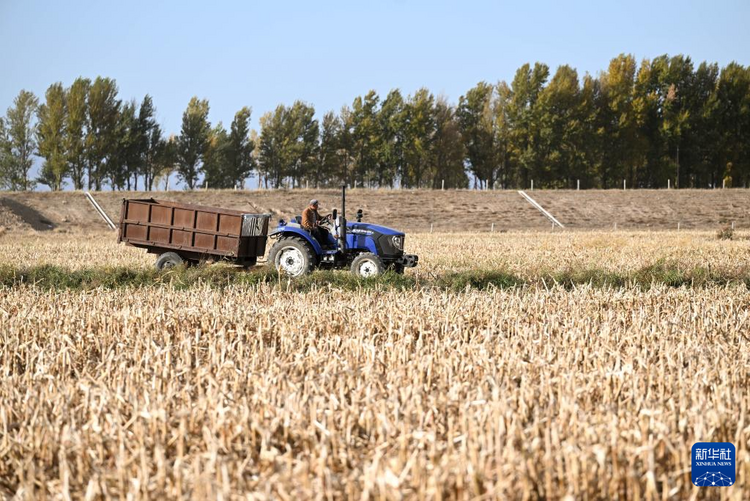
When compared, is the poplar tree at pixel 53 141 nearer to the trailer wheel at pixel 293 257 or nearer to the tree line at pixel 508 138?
the tree line at pixel 508 138

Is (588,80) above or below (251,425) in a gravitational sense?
above

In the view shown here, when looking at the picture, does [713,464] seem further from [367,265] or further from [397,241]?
[397,241]

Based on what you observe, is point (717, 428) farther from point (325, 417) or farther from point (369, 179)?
point (369, 179)

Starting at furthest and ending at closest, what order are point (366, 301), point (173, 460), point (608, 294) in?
1. point (608, 294)
2. point (366, 301)
3. point (173, 460)

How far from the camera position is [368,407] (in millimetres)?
4465

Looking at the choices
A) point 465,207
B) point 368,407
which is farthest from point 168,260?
point 465,207

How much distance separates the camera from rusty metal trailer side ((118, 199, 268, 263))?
14.7 meters

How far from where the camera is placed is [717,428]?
4.31 metres

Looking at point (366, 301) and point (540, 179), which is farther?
point (540, 179)

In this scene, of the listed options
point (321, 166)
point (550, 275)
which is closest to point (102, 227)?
point (321, 166)

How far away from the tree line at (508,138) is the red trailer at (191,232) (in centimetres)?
4473

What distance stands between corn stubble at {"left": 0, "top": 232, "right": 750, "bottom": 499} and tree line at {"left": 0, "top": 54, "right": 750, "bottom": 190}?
54.1 m

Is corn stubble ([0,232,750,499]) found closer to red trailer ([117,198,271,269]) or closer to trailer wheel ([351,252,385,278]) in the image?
trailer wheel ([351,252,385,278])

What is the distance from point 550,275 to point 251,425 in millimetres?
9867
